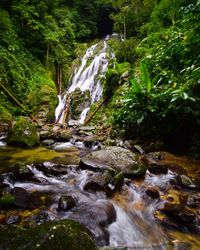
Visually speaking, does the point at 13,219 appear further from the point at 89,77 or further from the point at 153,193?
the point at 89,77

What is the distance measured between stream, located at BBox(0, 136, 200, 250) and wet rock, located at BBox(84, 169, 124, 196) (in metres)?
0.08

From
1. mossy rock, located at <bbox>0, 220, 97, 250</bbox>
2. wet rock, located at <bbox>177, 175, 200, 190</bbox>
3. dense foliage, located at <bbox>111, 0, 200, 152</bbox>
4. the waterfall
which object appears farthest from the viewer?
the waterfall

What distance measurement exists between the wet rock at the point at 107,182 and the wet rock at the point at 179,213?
3.13 feet

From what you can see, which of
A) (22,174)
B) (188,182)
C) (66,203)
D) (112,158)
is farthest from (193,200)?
(22,174)

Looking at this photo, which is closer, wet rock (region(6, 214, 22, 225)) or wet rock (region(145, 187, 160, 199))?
wet rock (region(6, 214, 22, 225))

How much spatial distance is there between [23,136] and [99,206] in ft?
15.8

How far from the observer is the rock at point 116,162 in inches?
202

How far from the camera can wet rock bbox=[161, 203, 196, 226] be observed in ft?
11.6

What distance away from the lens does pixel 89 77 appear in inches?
748

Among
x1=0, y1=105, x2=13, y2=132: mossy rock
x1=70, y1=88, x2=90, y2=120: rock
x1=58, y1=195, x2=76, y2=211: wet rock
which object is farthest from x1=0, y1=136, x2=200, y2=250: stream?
x1=70, y1=88, x2=90, y2=120: rock

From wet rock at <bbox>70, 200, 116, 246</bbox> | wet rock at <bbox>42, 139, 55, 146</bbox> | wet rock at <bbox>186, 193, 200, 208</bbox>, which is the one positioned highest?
wet rock at <bbox>186, 193, 200, 208</bbox>

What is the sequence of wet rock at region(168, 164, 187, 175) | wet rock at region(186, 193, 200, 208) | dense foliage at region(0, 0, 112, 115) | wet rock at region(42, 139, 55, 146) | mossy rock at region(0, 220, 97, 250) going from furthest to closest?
dense foliage at region(0, 0, 112, 115)
wet rock at region(42, 139, 55, 146)
wet rock at region(168, 164, 187, 175)
wet rock at region(186, 193, 200, 208)
mossy rock at region(0, 220, 97, 250)

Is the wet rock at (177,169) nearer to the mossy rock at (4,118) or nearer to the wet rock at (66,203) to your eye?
the wet rock at (66,203)

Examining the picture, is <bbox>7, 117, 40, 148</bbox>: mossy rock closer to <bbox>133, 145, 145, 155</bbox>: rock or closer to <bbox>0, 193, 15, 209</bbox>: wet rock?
<bbox>133, 145, 145, 155</bbox>: rock
